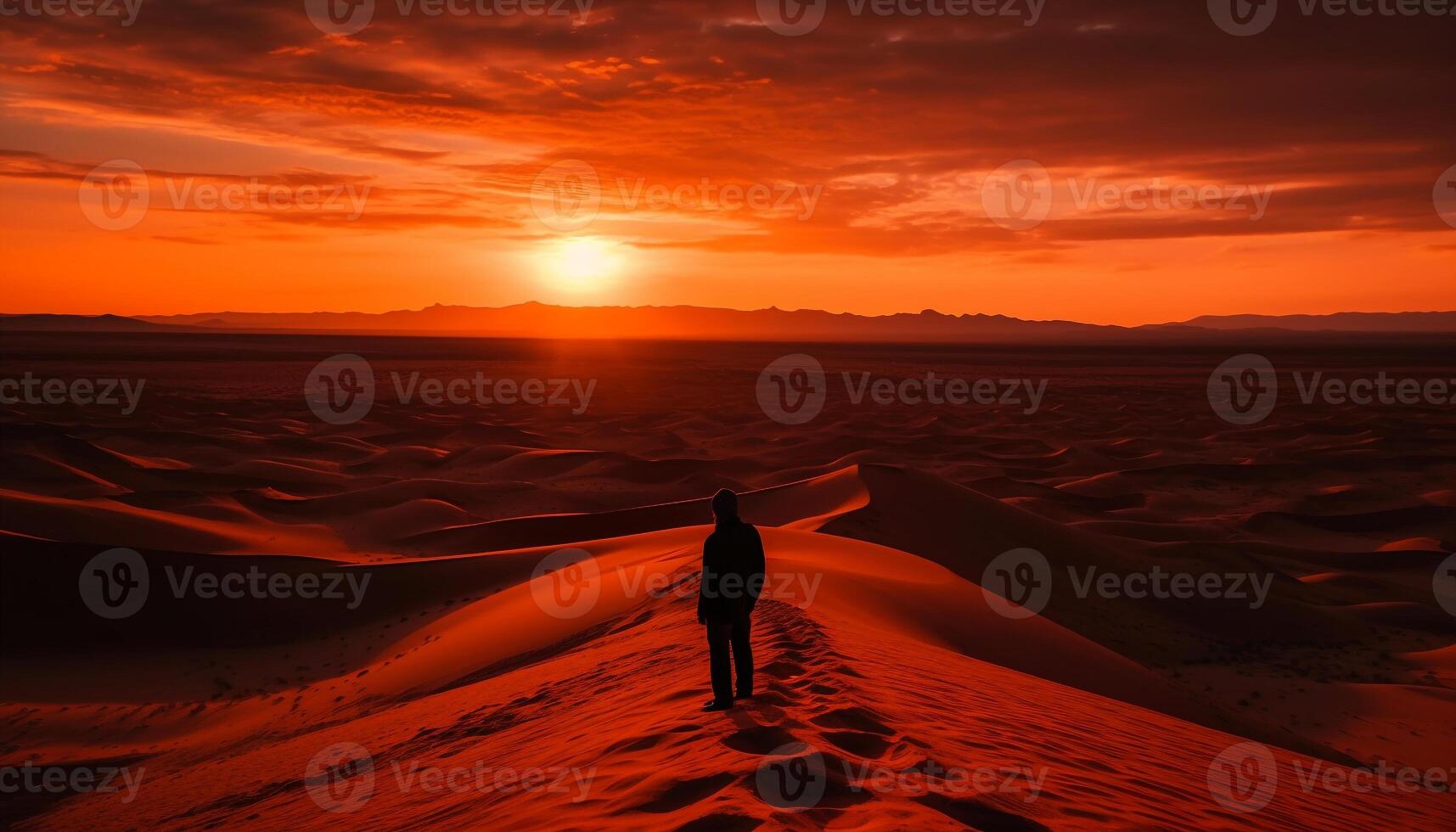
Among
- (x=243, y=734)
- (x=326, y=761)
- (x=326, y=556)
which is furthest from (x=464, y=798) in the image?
(x=326, y=556)

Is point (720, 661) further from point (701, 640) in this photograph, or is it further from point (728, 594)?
point (701, 640)

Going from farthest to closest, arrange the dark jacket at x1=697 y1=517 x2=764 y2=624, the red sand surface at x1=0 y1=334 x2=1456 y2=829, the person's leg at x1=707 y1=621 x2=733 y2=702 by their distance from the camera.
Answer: the dark jacket at x1=697 y1=517 x2=764 y2=624, the person's leg at x1=707 y1=621 x2=733 y2=702, the red sand surface at x1=0 y1=334 x2=1456 y2=829

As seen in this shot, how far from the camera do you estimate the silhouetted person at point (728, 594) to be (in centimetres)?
539

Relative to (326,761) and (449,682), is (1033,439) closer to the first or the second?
(449,682)

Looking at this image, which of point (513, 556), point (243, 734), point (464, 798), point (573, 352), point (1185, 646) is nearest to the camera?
point (464, 798)

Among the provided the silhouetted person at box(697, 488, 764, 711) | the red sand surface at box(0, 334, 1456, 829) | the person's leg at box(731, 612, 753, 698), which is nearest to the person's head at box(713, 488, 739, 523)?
the silhouetted person at box(697, 488, 764, 711)

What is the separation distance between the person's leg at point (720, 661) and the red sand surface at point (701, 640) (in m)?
0.14

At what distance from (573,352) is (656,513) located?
77.9 meters

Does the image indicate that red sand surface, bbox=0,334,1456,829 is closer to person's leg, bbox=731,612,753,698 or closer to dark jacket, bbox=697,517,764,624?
person's leg, bbox=731,612,753,698

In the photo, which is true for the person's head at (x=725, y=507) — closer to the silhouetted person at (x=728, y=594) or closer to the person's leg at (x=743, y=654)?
the silhouetted person at (x=728, y=594)

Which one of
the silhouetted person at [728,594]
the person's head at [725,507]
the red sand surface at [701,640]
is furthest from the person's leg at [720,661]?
the person's head at [725,507]

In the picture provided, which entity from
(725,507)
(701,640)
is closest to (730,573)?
(725,507)

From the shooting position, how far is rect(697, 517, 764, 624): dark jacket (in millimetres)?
5453

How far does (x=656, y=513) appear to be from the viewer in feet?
66.5
